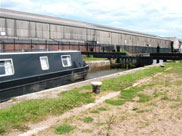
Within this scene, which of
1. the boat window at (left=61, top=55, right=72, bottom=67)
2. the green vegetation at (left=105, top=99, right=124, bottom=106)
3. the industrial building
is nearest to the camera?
the green vegetation at (left=105, top=99, right=124, bottom=106)

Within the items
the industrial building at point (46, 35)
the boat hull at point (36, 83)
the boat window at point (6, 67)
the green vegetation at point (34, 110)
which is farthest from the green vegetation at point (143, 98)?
the industrial building at point (46, 35)

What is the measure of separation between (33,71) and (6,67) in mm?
1668

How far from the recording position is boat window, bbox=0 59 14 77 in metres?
9.51

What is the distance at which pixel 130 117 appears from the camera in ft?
17.8

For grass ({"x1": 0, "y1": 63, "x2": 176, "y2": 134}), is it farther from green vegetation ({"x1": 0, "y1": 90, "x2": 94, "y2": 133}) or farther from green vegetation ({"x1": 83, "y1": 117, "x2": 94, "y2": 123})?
green vegetation ({"x1": 83, "y1": 117, "x2": 94, "y2": 123})

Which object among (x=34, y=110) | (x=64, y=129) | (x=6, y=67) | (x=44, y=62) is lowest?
Answer: (x=64, y=129)

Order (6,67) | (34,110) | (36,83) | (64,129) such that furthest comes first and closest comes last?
1. (36,83)
2. (6,67)
3. (34,110)
4. (64,129)

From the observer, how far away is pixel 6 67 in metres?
9.79

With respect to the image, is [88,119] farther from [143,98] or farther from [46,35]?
[46,35]

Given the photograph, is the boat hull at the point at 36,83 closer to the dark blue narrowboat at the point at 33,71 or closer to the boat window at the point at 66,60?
the dark blue narrowboat at the point at 33,71

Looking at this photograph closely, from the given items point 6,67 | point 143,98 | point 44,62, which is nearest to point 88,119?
point 143,98

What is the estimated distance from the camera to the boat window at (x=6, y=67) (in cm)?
951

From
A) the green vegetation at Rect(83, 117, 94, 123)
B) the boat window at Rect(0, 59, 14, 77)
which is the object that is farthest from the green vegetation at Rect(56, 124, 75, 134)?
the boat window at Rect(0, 59, 14, 77)

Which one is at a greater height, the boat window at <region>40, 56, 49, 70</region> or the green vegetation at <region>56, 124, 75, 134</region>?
the boat window at <region>40, 56, 49, 70</region>
